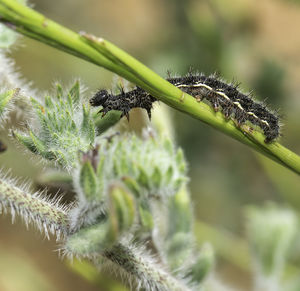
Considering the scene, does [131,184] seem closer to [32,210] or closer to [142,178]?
[142,178]

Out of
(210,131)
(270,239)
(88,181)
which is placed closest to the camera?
(88,181)

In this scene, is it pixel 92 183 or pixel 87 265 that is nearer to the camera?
pixel 92 183

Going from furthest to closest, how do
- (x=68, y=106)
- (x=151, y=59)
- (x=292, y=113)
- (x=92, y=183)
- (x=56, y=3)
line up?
(x=56, y=3) → (x=151, y=59) → (x=292, y=113) → (x=68, y=106) → (x=92, y=183)

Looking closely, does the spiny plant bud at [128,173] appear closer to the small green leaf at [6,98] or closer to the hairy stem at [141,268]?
the hairy stem at [141,268]

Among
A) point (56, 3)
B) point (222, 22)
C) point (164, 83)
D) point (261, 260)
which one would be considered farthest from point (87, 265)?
point (56, 3)

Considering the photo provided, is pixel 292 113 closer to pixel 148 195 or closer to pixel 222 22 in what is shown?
pixel 222 22

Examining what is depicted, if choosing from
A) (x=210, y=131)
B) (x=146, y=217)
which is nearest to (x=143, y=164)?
(x=146, y=217)

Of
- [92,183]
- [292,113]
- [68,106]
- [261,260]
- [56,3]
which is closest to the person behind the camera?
[92,183]

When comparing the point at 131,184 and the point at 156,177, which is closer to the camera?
the point at 131,184
